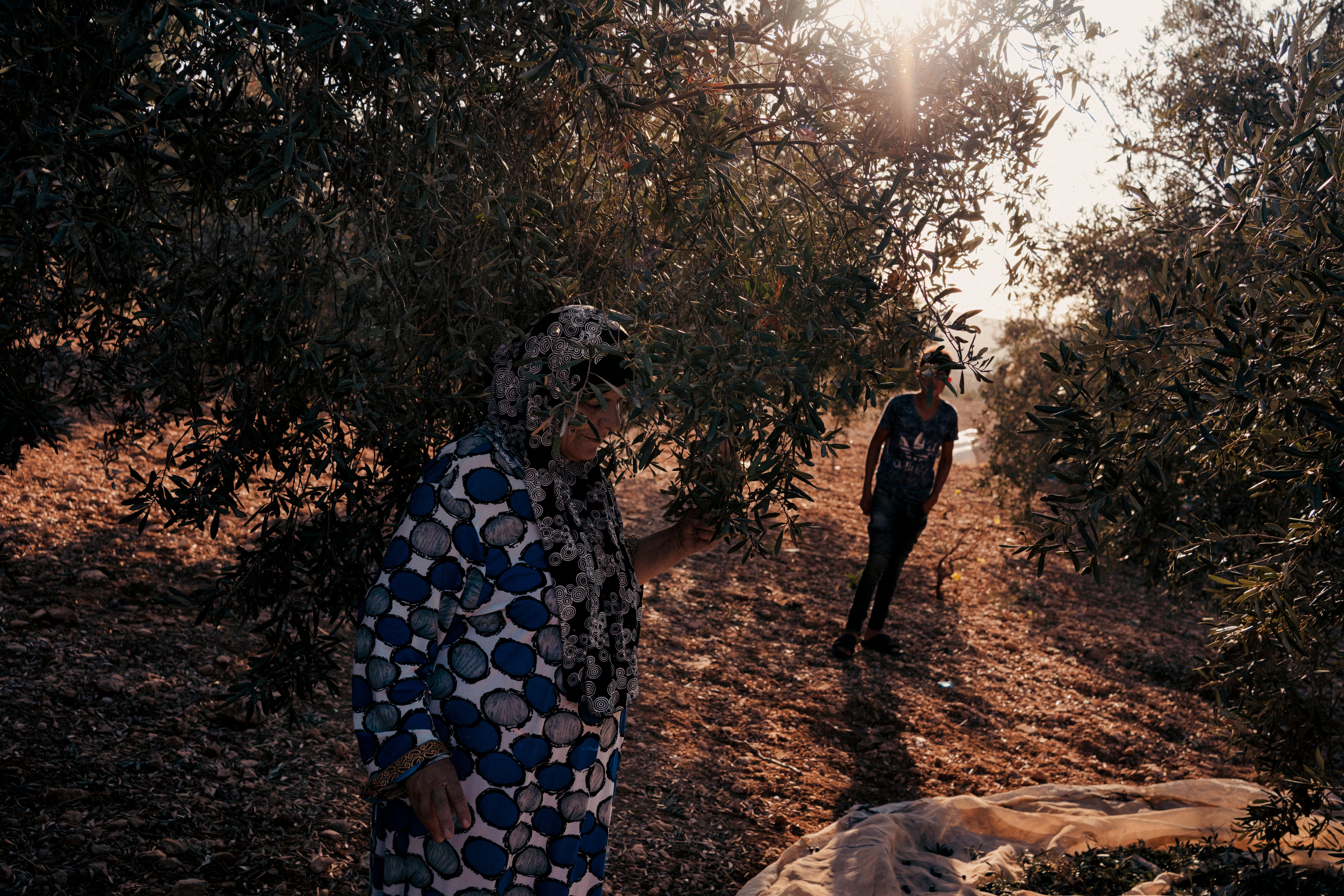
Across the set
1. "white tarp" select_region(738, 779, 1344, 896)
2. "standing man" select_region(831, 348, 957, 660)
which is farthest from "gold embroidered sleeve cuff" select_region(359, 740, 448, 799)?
"standing man" select_region(831, 348, 957, 660)

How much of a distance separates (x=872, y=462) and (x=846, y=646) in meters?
1.53

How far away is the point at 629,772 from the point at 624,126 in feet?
12.5

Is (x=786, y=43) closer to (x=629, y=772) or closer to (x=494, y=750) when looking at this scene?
(x=494, y=750)

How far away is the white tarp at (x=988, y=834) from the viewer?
3.89 metres

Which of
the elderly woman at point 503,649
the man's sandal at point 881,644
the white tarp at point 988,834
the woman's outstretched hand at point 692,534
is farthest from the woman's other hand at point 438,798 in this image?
the man's sandal at point 881,644

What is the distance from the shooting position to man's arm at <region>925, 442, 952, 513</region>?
267 inches

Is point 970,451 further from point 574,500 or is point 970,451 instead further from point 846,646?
point 574,500

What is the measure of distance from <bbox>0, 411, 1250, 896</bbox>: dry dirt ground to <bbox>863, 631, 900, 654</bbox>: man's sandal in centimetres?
19

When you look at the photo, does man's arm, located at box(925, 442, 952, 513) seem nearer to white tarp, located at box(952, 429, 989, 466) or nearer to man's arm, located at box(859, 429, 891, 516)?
man's arm, located at box(859, 429, 891, 516)

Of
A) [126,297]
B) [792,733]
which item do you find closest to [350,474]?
[126,297]

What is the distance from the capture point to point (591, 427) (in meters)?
2.21

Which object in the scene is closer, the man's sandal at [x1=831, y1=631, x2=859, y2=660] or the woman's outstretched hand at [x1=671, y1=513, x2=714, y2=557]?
the woman's outstretched hand at [x1=671, y1=513, x2=714, y2=557]

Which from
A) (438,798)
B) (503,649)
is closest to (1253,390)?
(503,649)

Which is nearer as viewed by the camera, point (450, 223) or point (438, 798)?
point (438, 798)
